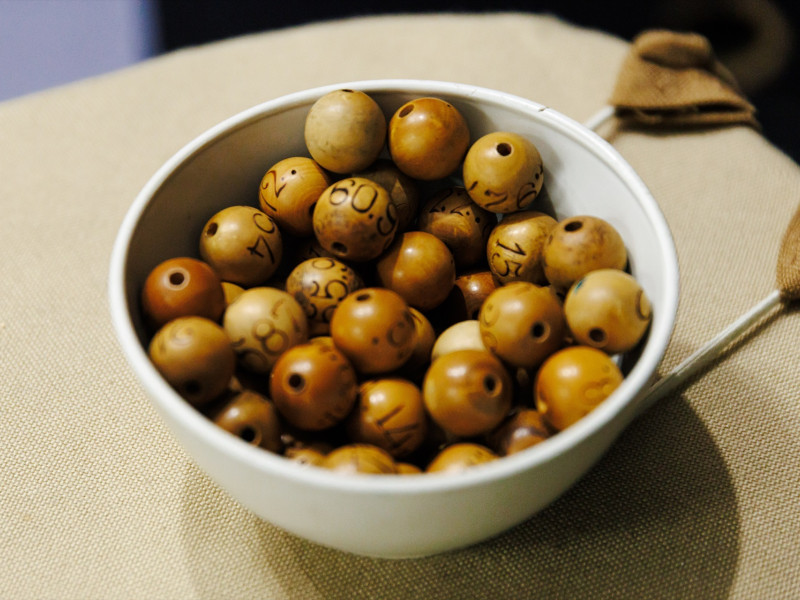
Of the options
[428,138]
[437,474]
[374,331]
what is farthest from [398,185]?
[437,474]

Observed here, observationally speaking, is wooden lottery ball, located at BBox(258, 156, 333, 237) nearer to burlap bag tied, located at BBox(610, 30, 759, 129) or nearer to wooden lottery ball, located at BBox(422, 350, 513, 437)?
wooden lottery ball, located at BBox(422, 350, 513, 437)

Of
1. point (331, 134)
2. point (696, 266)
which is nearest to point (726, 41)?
point (696, 266)

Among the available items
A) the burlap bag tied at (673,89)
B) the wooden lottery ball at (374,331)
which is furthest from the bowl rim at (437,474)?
the burlap bag tied at (673,89)

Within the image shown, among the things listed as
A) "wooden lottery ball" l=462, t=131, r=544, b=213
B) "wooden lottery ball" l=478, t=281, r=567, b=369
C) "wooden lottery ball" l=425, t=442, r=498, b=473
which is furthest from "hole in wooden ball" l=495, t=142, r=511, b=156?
"wooden lottery ball" l=425, t=442, r=498, b=473

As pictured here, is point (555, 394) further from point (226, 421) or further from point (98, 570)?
point (98, 570)

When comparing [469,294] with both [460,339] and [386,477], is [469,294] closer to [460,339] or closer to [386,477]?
[460,339]
